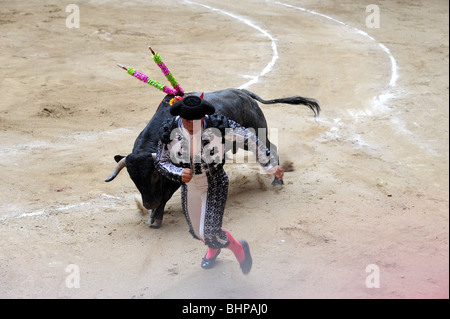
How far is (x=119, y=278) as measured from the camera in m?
4.52

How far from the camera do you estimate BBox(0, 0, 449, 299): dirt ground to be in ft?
12.4

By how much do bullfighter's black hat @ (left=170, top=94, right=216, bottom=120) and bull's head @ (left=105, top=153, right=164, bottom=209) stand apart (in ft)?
4.53

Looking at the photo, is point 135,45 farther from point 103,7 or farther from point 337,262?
point 337,262

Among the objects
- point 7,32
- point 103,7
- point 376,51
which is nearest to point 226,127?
point 376,51

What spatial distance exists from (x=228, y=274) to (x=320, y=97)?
18.2ft

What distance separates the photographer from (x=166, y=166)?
4039 mm

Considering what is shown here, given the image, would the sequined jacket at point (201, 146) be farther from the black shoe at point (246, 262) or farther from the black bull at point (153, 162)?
the black bull at point (153, 162)

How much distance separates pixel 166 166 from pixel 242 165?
119 inches

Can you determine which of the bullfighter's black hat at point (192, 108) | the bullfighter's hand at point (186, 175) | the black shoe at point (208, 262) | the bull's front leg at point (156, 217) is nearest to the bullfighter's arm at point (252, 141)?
the bullfighter's black hat at point (192, 108)

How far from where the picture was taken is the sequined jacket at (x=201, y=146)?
4.02 metres

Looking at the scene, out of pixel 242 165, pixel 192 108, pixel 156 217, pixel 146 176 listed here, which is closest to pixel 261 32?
pixel 242 165

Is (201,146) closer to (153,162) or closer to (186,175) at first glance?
(186,175)

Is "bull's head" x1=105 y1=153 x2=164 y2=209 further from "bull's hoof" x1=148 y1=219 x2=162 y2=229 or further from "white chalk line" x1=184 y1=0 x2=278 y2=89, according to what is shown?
"white chalk line" x1=184 y1=0 x2=278 y2=89

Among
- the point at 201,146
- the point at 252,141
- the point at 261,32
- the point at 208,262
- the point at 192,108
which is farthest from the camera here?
the point at 261,32
